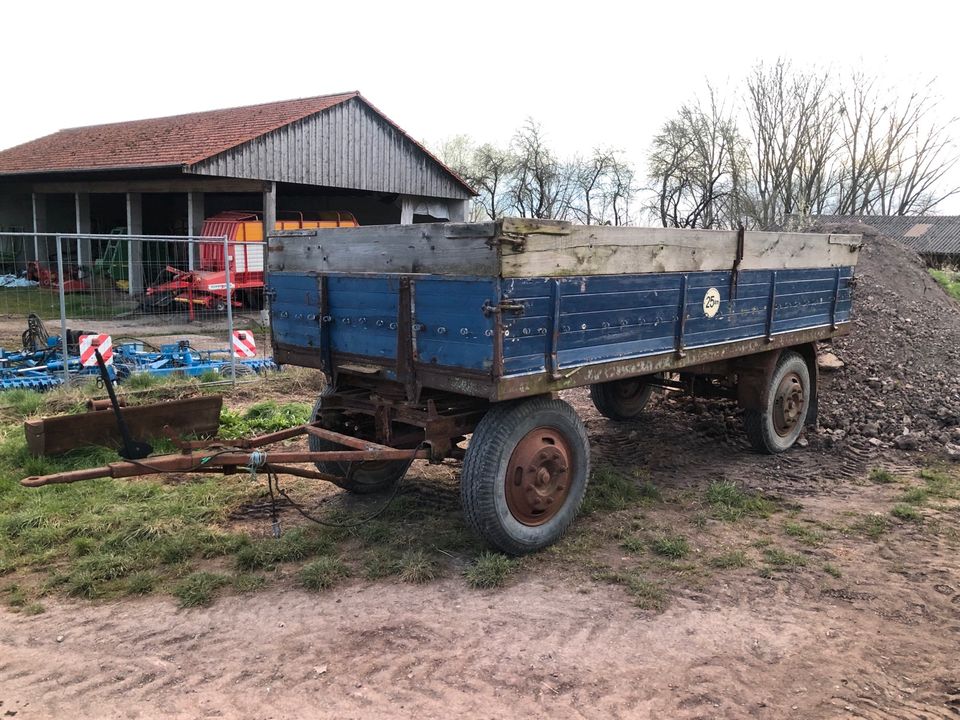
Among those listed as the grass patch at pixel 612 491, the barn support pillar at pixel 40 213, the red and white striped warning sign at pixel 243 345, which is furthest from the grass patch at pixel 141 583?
the barn support pillar at pixel 40 213

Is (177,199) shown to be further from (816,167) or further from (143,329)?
(816,167)

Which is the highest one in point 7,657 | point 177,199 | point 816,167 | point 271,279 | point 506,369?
point 816,167

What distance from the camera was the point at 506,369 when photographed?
4023 mm

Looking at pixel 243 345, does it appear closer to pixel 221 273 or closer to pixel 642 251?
pixel 221 273

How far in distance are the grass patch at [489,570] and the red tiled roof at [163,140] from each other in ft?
44.2

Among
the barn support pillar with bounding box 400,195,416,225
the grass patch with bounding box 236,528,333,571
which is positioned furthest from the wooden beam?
the grass patch with bounding box 236,528,333,571

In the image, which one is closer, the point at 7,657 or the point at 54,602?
the point at 7,657

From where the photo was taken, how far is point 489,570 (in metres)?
4.28

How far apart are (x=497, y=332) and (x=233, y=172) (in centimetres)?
1382

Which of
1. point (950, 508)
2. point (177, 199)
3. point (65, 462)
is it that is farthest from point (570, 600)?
point (177, 199)

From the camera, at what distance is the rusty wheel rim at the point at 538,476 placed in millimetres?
4434

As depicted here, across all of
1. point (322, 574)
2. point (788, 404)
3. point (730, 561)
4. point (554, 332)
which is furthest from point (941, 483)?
point (322, 574)

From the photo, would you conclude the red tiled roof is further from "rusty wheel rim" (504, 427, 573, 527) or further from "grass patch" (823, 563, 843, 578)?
"grass patch" (823, 563, 843, 578)

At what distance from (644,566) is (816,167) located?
29.3m
